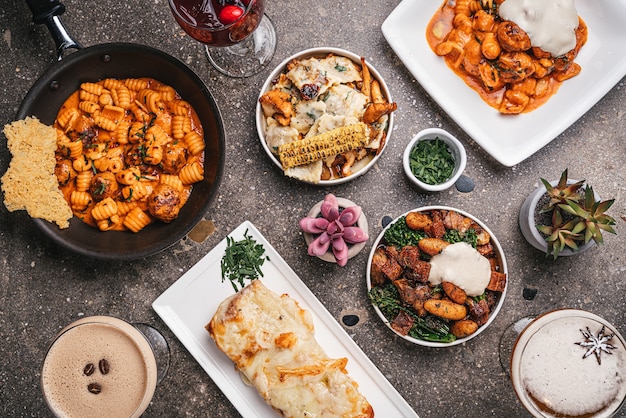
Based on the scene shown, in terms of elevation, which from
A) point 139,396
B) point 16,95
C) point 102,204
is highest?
point 16,95

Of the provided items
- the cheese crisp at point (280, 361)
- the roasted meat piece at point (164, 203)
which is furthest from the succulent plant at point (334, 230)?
the roasted meat piece at point (164, 203)

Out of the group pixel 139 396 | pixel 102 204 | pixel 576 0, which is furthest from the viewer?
pixel 576 0

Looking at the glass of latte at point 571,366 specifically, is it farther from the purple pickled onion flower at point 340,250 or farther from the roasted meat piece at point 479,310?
the purple pickled onion flower at point 340,250

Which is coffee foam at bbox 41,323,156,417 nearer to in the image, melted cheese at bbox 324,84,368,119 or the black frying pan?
the black frying pan

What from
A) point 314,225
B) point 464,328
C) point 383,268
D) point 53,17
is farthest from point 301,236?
point 53,17

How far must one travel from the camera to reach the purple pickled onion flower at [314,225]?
2184 millimetres

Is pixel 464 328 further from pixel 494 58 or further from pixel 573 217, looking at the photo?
pixel 494 58

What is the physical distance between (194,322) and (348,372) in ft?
2.16

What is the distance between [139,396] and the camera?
207 centimetres

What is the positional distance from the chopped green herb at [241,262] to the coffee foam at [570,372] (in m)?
1.05

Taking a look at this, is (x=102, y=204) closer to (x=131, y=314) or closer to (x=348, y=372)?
(x=131, y=314)

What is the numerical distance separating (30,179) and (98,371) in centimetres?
77

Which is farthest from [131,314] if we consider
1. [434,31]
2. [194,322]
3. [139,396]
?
[434,31]

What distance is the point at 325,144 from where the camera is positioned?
223cm
